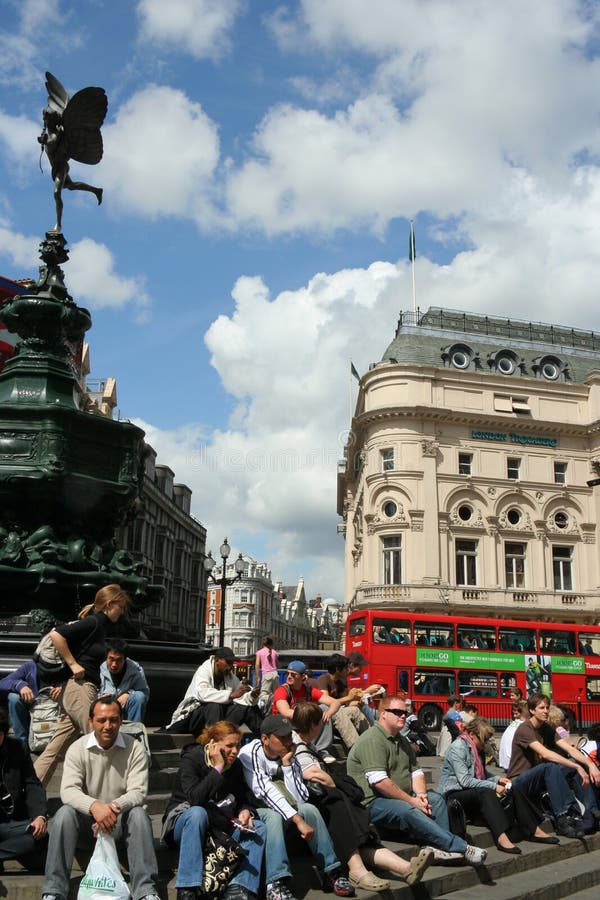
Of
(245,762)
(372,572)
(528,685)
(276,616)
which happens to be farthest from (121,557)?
(276,616)

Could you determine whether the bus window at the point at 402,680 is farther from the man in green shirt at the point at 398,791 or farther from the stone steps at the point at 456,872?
the man in green shirt at the point at 398,791

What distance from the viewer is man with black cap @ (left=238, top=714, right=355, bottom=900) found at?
5.38 metres

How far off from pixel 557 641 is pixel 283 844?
936 inches

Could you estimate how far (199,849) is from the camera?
5141 mm

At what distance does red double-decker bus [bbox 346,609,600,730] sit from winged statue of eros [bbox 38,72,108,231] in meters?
17.8

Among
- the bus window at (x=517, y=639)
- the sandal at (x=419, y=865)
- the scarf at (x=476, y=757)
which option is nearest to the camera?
the sandal at (x=419, y=865)

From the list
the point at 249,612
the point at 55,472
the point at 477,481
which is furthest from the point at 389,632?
the point at 249,612

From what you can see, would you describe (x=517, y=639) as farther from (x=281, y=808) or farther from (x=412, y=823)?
(x=281, y=808)

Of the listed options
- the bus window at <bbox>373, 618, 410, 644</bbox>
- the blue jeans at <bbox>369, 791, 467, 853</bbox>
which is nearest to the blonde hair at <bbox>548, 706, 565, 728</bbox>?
the blue jeans at <bbox>369, 791, 467, 853</bbox>

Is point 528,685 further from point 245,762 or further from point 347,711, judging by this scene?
point 245,762

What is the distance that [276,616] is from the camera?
132500mm

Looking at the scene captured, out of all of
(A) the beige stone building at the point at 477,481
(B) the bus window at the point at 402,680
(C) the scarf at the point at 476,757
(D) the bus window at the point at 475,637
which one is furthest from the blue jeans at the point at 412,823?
(A) the beige stone building at the point at 477,481

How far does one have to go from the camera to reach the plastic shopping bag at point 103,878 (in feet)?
15.6

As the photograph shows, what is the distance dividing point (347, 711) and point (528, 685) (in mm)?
17782
